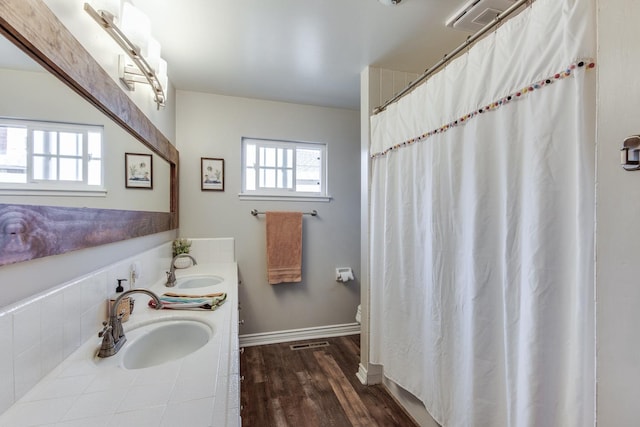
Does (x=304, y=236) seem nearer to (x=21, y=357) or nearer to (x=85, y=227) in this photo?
(x=85, y=227)

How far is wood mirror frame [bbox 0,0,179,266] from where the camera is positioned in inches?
24.5

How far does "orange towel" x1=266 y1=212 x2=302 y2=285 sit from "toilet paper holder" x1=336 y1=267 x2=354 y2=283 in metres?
0.41

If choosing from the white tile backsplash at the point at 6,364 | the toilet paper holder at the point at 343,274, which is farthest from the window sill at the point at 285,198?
the white tile backsplash at the point at 6,364

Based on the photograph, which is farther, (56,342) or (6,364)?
(56,342)

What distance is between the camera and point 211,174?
7.70ft

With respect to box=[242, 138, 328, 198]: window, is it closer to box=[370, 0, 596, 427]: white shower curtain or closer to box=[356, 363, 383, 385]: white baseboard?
box=[370, 0, 596, 427]: white shower curtain

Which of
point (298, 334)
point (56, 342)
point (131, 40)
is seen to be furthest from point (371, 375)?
point (131, 40)

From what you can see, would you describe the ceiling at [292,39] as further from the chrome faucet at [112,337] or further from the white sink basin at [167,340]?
the white sink basin at [167,340]

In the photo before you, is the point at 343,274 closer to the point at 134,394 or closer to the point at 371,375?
the point at 371,375

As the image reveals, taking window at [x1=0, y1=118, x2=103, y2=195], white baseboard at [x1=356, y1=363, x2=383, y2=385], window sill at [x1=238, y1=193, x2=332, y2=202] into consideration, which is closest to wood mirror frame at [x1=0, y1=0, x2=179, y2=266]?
window at [x1=0, y1=118, x2=103, y2=195]

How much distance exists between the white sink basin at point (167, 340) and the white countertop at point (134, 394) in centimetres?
10

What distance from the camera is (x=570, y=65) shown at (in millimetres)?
718

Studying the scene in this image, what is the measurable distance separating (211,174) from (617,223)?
2.40 m

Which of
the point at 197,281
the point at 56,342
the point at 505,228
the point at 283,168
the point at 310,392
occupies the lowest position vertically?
the point at 310,392
